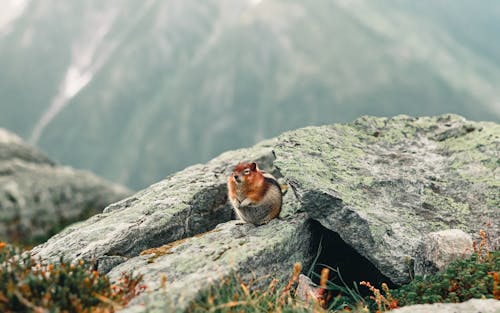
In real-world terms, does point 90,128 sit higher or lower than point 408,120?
→ lower

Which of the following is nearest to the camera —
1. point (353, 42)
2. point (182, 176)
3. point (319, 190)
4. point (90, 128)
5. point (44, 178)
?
point (319, 190)

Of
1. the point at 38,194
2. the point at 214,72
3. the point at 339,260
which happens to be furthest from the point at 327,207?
the point at 214,72

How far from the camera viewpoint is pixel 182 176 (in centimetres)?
1445

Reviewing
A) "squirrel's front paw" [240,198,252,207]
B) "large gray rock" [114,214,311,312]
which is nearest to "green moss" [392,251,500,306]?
"large gray rock" [114,214,311,312]

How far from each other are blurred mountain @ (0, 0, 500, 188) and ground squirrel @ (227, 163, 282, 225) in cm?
7941

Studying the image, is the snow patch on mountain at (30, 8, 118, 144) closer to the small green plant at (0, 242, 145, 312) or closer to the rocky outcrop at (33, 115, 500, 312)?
the rocky outcrop at (33, 115, 500, 312)

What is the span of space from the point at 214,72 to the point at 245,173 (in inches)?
3901

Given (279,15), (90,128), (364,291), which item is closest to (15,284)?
(364,291)

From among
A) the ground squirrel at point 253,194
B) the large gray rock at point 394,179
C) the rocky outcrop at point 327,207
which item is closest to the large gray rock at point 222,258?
the rocky outcrop at point 327,207

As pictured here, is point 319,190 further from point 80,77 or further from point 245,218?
point 80,77

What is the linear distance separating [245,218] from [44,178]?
2315cm

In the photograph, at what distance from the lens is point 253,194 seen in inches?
447

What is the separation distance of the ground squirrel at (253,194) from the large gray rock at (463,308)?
4.30 meters

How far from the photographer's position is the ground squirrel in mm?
11109
